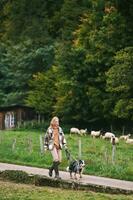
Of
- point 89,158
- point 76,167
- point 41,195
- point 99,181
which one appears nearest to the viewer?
point 41,195

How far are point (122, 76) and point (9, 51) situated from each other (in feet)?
120

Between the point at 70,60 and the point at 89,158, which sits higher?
the point at 70,60

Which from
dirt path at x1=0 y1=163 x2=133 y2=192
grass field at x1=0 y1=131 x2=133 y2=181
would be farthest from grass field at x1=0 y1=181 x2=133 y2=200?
grass field at x1=0 y1=131 x2=133 y2=181

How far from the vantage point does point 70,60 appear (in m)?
58.2

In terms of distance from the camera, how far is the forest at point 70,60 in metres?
47.2

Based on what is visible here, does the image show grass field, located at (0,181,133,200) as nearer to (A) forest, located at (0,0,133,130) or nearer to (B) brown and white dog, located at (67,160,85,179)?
(B) brown and white dog, located at (67,160,85,179)

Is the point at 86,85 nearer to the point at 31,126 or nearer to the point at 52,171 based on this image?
the point at 31,126

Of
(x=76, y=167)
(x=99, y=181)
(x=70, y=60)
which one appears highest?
(x=70, y=60)

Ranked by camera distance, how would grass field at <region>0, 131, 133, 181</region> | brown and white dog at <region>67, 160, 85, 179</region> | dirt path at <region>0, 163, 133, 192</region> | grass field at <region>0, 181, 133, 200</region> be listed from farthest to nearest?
1. grass field at <region>0, 131, 133, 181</region>
2. brown and white dog at <region>67, 160, 85, 179</region>
3. dirt path at <region>0, 163, 133, 192</region>
4. grass field at <region>0, 181, 133, 200</region>

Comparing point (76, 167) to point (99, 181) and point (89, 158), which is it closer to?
point (99, 181)

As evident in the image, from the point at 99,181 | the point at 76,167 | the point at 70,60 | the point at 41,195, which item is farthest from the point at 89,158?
the point at 70,60

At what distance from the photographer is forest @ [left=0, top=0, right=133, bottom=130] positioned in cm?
4719

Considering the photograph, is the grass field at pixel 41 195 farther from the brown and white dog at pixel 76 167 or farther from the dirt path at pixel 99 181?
the brown and white dog at pixel 76 167

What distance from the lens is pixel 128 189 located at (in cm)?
2009
